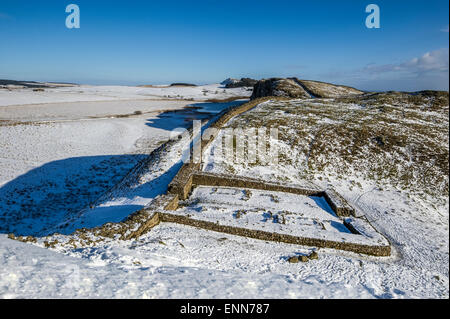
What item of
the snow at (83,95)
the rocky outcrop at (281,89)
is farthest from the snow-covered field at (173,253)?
the snow at (83,95)

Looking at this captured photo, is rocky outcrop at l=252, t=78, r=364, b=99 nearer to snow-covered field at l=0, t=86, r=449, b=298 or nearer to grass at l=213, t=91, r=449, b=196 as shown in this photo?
grass at l=213, t=91, r=449, b=196

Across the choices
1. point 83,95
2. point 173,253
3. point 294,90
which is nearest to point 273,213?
point 173,253

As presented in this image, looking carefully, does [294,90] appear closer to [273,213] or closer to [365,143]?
[365,143]

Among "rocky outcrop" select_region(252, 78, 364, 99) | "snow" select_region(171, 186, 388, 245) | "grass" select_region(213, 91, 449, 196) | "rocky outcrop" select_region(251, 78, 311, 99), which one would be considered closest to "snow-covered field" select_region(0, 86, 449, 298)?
"snow" select_region(171, 186, 388, 245)

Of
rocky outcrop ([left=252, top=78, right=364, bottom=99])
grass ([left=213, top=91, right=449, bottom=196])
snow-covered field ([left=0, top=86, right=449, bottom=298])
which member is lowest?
snow-covered field ([left=0, top=86, right=449, bottom=298])

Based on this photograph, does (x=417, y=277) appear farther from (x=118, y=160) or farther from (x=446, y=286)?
(x=118, y=160)

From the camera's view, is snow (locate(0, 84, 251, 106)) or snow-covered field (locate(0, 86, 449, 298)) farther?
snow (locate(0, 84, 251, 106))

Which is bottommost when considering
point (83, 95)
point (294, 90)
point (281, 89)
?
point (294, 90)

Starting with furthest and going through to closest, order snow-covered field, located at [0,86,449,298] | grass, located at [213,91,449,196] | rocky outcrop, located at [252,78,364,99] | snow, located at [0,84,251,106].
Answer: snow, located at [0,84,251,106], rocky outcrop, located at [252,78,364,99], grass, located at [213,91,449,196], snow-covered field, located at [0,86,449,298]

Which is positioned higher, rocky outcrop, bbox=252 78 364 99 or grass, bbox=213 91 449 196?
rocky outcrop, bbox=252 78 364 99
